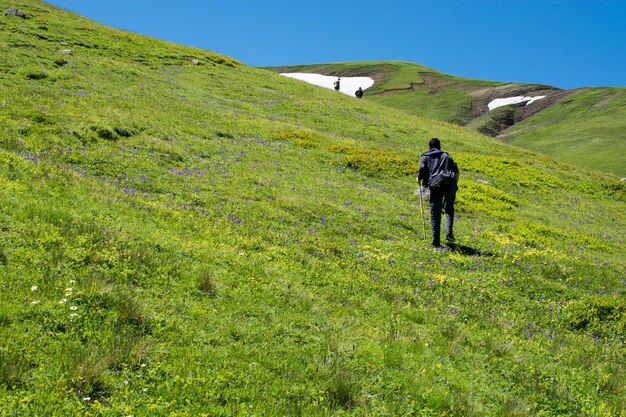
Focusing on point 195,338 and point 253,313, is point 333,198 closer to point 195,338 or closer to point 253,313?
point 253,313

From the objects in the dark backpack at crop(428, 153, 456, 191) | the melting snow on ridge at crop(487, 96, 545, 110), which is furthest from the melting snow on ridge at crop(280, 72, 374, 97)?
the dark backpack at crop(428, 153, 456, 191)

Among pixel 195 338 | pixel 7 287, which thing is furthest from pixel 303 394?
pixel 7 287

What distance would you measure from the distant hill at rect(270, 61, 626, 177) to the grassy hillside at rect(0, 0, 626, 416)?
168 feet

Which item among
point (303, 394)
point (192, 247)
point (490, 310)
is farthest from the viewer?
point (490, 310)

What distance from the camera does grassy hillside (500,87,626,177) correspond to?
64688 mm

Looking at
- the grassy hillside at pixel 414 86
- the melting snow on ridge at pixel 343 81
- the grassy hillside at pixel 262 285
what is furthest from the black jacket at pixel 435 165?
the melting snow on ridge at pixel 343 81

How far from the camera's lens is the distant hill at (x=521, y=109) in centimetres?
7106

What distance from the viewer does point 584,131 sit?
8000cm

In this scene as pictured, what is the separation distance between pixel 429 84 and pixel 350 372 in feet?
524

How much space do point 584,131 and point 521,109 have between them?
4134cm

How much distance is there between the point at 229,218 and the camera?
14414 millimetres

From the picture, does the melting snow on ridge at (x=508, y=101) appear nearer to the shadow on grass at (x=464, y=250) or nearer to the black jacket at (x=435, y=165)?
the shadow on grass at (x=464, y=250)

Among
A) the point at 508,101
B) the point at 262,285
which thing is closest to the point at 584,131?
the point at 508,101

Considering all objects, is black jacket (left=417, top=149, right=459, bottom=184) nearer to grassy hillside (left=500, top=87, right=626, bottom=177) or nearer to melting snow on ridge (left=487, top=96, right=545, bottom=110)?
grassy hillside (left=500, top=87, right=626, bottom=177)
